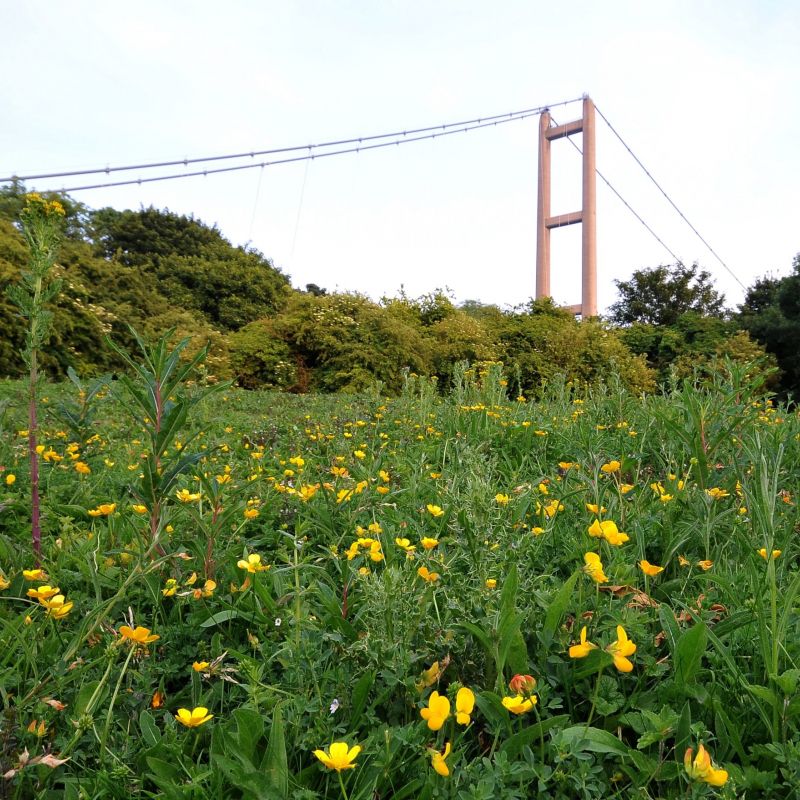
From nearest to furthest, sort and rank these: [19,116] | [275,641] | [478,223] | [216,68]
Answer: [275,641]
[19,116]
[216,68]
[478,223]

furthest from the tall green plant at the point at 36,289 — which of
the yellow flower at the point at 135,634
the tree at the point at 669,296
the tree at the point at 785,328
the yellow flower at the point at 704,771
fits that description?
the tree at the point at 669,296

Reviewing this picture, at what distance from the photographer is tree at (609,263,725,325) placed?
2270cm

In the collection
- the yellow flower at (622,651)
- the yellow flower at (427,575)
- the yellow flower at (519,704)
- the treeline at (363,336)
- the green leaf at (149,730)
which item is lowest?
the green leaf at (149,730)

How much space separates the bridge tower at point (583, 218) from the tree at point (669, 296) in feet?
22.8

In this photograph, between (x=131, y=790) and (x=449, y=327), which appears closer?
(x=131, y=790)

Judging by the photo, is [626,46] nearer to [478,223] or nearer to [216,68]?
[478,223]

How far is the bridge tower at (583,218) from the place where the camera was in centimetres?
1619

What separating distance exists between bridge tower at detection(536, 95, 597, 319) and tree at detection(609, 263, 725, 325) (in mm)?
6953

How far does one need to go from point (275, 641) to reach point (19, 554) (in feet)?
2.44

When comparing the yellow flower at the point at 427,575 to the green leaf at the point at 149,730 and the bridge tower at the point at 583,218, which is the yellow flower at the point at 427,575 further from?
the bridge tower at the point at 583,218

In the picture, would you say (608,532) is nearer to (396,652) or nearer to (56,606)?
(396,652)

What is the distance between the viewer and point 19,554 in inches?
52.5

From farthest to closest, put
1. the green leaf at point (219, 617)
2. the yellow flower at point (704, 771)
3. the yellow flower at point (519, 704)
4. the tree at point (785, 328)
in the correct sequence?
the tree at point (785, 328), the green leaf at point (219, 617), the yellow flower at point (519, 704), the yellow flower at point (704, 771)

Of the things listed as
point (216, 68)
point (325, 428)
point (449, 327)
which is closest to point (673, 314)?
point (449, 327)
